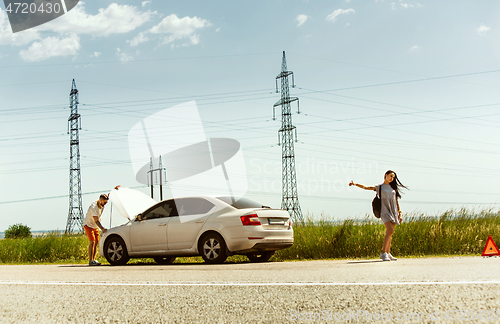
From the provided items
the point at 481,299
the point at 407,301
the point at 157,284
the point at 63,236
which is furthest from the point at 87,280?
the point at 63,236

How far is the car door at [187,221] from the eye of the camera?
41.1 feet

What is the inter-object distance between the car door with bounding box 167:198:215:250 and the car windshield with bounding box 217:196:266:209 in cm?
40

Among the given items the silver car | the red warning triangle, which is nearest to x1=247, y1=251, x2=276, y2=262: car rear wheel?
the silver car

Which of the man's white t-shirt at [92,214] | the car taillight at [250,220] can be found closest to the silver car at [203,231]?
the car taillight at [250,220]

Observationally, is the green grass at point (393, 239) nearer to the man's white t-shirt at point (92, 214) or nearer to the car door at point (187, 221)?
the car door at point (187, 221)

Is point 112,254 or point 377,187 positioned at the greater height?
point 377,187

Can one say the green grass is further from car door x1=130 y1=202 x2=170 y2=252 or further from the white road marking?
the white road marking

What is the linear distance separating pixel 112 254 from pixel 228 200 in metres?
3.69

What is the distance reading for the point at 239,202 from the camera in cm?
1273

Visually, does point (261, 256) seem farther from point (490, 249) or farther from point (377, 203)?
point (490, 249)

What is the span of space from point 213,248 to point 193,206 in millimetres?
1290

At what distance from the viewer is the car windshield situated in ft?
41.1

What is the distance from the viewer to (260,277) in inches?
311

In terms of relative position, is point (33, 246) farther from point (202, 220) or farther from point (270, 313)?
point (270, 313)
